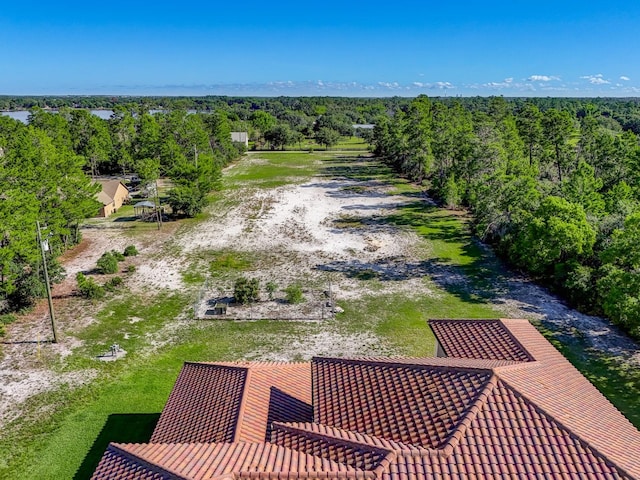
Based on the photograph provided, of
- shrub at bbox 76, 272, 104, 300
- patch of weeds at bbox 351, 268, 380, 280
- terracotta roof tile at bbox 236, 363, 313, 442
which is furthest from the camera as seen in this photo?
patch of weeds at bbox 351, 268, 380, 280

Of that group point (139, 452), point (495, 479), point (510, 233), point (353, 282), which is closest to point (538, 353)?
point (495, 479)

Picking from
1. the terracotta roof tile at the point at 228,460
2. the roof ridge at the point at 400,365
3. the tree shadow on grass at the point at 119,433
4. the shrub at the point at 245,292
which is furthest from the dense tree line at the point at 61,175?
the roof ridge at the point at 400,365

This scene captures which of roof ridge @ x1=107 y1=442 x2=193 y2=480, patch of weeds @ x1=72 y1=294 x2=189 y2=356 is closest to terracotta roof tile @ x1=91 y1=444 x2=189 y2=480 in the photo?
roof ridge @ x1=107 y1=442 x2=193 y2=480

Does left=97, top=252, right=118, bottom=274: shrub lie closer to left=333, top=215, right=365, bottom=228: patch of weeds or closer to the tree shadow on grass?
the tree shadow on grass

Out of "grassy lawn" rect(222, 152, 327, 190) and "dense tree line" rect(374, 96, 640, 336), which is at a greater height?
"dense tree line" rect(374, 96, 640, 336)

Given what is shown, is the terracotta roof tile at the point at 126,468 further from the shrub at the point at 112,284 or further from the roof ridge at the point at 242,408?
the shrub at the point at 112,284

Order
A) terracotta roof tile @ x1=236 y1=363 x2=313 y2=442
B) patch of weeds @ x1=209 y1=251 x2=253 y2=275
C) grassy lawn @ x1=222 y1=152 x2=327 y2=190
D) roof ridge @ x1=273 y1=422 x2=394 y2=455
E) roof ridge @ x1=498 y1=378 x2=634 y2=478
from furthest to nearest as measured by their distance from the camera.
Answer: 1. grassy lawn @ x1=222 y1=152 x2=327 y2=190
2. patch of weeds @ x1=209 y1=251 x2=253 y2=275
3. terracotta roof tile @ x1=236 y1=363 x2=313 y2=442
4. roof ridge @ x1=273 y1=422 x2=394 y2=455
5. roof ridge @ x1=498 y1=378 x2=634 y2=478

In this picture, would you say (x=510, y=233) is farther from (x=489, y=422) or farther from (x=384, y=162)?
(x=384, y=162)
